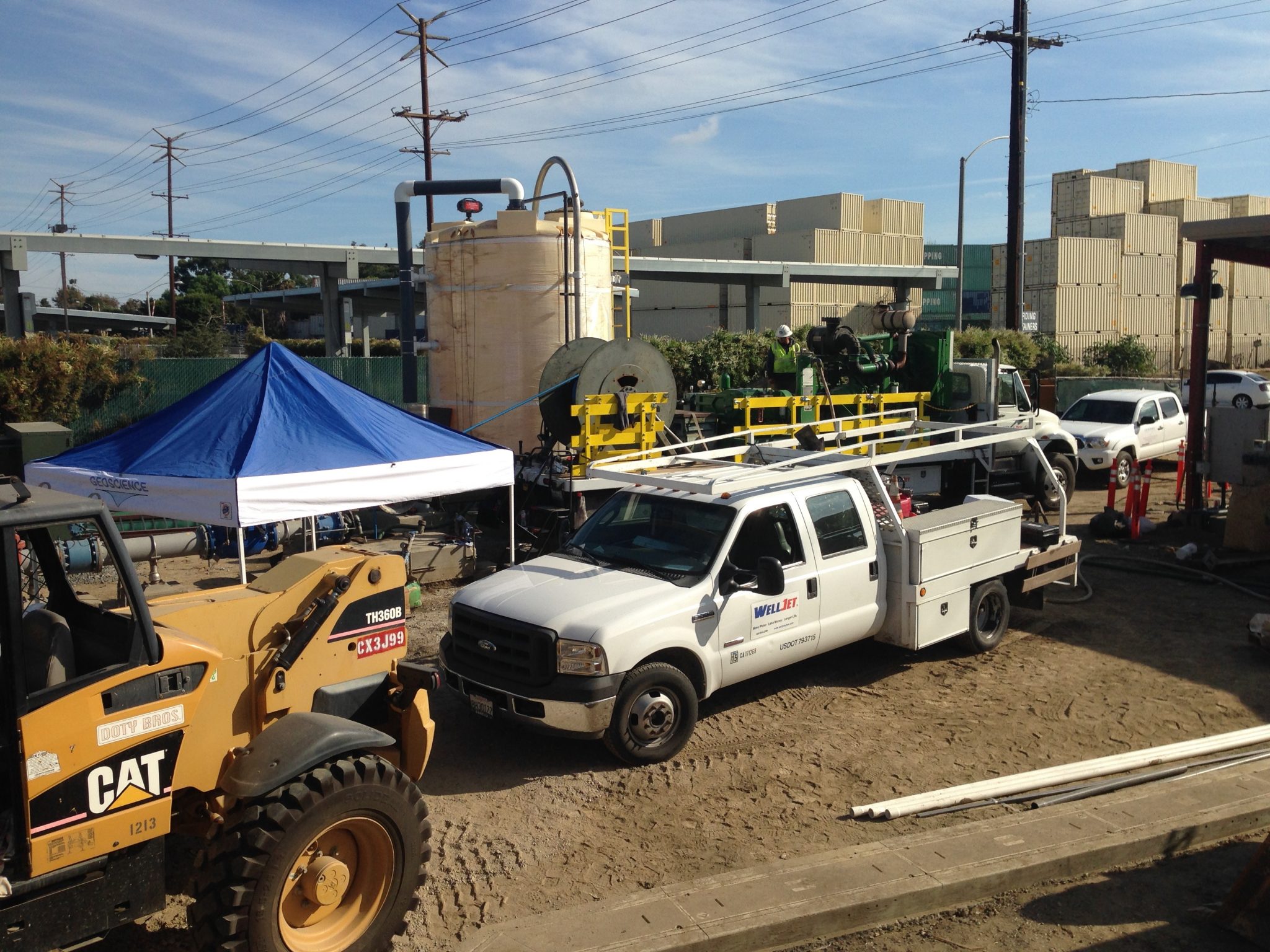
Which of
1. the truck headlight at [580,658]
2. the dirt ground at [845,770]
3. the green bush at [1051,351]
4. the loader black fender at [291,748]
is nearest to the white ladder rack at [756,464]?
the truck headlight at [580,658]

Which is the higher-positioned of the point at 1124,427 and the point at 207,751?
the point at 1124,427

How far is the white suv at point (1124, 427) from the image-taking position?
19.3 meters

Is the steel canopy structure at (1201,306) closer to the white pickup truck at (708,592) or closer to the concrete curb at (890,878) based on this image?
the white pickup truck at (708,592)

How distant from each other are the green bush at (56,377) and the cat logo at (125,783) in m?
15.3

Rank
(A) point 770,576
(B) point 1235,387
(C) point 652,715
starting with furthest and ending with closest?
(B) point 1235,387 → (A) point 770,576 → (C) point 652,715

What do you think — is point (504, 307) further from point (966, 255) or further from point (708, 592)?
point (966, 255)

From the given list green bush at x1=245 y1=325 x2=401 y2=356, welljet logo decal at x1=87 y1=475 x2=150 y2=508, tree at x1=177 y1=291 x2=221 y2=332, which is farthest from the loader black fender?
tree at x1=177 y1=291 x2=221 y2=332

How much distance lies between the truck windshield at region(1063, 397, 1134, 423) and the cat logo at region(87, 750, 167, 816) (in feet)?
64.5

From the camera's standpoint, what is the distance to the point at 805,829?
608cm

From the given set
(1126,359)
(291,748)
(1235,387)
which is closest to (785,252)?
(1126,359)

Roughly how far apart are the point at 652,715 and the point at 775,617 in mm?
1261

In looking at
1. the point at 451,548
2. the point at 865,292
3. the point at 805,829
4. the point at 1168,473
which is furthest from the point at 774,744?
the point at 865,292

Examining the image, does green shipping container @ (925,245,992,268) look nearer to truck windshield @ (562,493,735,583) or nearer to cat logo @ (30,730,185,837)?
truck windshield @ (562,493,735,583)

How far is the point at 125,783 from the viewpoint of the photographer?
13.1 ft
